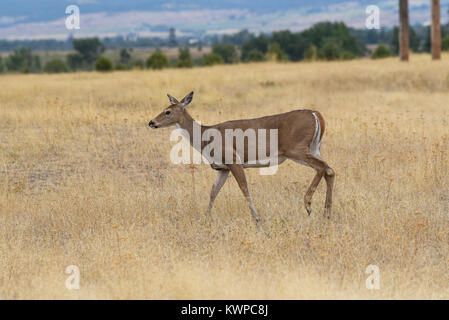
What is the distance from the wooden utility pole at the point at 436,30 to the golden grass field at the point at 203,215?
12297 millimetres

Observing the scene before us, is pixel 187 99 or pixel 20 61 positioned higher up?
pixel 20 61

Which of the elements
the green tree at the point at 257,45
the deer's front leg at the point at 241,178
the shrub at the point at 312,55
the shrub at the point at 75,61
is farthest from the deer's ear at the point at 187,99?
the shrub at the point at 75,61

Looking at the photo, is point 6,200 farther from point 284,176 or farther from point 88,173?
point 284,176

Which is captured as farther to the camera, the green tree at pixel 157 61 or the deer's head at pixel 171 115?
the green tree at pixel 157 61

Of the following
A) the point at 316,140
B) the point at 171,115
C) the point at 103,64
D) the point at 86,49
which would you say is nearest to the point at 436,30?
the point at 103,64

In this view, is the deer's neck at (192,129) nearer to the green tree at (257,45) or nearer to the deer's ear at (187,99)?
the deer's ear at (187,99)

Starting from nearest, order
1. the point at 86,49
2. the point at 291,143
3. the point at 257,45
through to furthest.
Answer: the point at 291,143
the point at 257,45
the point at 86,49

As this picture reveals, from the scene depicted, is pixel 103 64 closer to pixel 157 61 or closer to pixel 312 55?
pixel 157 61

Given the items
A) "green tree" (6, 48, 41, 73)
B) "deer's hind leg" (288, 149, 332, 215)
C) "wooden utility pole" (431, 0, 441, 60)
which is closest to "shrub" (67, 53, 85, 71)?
"green tree" (6, 48, 41, 73)

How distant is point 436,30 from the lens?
88.2 ft

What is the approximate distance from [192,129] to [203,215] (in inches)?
41.2

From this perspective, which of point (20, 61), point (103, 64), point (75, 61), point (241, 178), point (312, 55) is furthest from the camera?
point (20, 61)

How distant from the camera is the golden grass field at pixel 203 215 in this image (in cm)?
557
